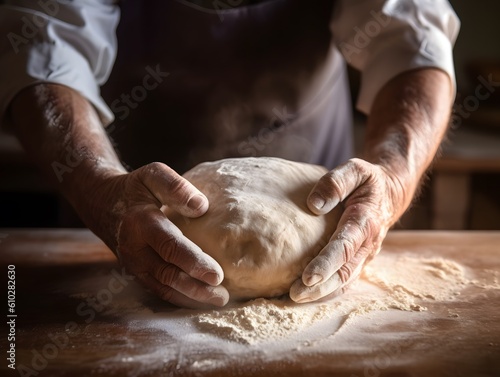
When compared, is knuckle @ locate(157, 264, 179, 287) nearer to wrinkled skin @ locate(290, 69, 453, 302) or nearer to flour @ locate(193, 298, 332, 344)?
flour @ locate(193, 298, 332, 344)

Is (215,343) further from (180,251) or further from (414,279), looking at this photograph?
(414,279)

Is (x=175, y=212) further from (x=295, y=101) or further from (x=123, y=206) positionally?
(x=295, y=101)

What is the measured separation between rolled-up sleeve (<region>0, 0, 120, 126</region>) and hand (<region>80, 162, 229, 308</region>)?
1.46ft

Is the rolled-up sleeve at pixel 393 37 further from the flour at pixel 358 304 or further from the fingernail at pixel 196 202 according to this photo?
the fingernail at pixel 196 202

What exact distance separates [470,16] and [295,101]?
2.56 m

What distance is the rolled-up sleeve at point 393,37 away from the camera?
4.97 ft

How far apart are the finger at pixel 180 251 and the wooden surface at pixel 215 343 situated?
0.34ft

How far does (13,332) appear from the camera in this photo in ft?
3.23

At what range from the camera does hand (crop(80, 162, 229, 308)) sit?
100cm

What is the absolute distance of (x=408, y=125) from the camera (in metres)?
1.39

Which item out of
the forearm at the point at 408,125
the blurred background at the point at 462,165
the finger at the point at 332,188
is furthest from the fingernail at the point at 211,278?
the blurred background at the point at 462,165

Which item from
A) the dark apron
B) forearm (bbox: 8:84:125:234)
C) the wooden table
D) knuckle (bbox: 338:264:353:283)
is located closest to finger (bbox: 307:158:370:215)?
knuckle (bbox: 338:264:353:283)

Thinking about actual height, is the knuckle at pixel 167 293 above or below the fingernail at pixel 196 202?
below

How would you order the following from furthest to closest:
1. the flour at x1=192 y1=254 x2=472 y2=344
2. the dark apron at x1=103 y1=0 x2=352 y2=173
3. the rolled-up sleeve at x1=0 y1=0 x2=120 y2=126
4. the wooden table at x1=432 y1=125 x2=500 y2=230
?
1. the wooden table at x1=432 y1=125 x2=500 y2=230
2. the dark apron at x1=103 y1=0 x2=352 y2=173
3. the rolled-up sleeve at x1=0 y1=0 x2=120 y2=126
4. the flour at x1=192 y1=254 x2=472 y2=344
